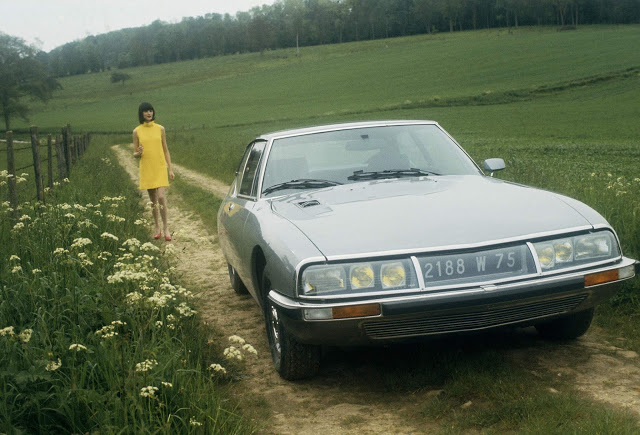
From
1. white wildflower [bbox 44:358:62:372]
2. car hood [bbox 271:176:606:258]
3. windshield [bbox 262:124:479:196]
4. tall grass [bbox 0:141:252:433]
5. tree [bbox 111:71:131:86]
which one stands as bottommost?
tall grass [bbox 0:141:252:433]

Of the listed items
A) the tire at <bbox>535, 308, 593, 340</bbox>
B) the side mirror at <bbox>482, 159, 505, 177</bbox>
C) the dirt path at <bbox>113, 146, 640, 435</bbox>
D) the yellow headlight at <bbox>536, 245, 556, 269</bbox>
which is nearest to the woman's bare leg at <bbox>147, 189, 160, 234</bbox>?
the dirt path at <bbox>113, 146, 640, 435</bbox>

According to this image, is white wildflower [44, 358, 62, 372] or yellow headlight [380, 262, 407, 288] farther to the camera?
yellow headlight [380, 262, 407, 288]

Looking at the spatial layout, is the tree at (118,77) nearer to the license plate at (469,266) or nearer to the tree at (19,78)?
the tree at (19,78)

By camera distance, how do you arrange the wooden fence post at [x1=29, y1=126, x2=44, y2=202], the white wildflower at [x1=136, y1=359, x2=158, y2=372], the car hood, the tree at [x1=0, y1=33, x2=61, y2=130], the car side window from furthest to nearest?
1. the tree at [x1=0, y1=33, x2=61, y2=130]
2. the wooden fence post at [x1=29, y1=126, x2=44, y2=202]
3. the car side window
4. the car hood
5. the white wildflower at [x1=136, y1=359, x2=158, y2=372]

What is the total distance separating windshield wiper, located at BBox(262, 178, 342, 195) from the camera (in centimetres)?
527

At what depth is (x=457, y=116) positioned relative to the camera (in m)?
43.2

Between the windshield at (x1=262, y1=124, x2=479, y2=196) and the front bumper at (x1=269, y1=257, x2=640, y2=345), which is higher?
the windshield at (x1=262, y1=124, x2=479, y2=196)

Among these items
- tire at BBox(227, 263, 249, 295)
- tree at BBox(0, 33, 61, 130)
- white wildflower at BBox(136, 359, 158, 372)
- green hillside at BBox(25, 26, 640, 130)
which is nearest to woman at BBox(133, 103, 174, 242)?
tire at BBox(227, 263, 249, 295)

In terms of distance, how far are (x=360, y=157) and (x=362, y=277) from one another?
1.87 metres

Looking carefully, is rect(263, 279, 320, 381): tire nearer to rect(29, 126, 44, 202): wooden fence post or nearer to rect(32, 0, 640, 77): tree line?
rect(29, 126, 44, 202): wooden fence post

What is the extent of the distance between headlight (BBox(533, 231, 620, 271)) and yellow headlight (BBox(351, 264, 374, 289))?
862 millimetres

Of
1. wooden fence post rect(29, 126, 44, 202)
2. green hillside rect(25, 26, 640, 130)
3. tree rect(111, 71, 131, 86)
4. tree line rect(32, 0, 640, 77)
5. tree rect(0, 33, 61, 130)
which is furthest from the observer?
tree rect(111, 71, 131, 86)

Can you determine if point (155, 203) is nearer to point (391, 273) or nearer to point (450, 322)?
point (391, 273)

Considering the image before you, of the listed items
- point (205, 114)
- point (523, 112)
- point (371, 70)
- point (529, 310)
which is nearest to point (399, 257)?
point (529, 310)
